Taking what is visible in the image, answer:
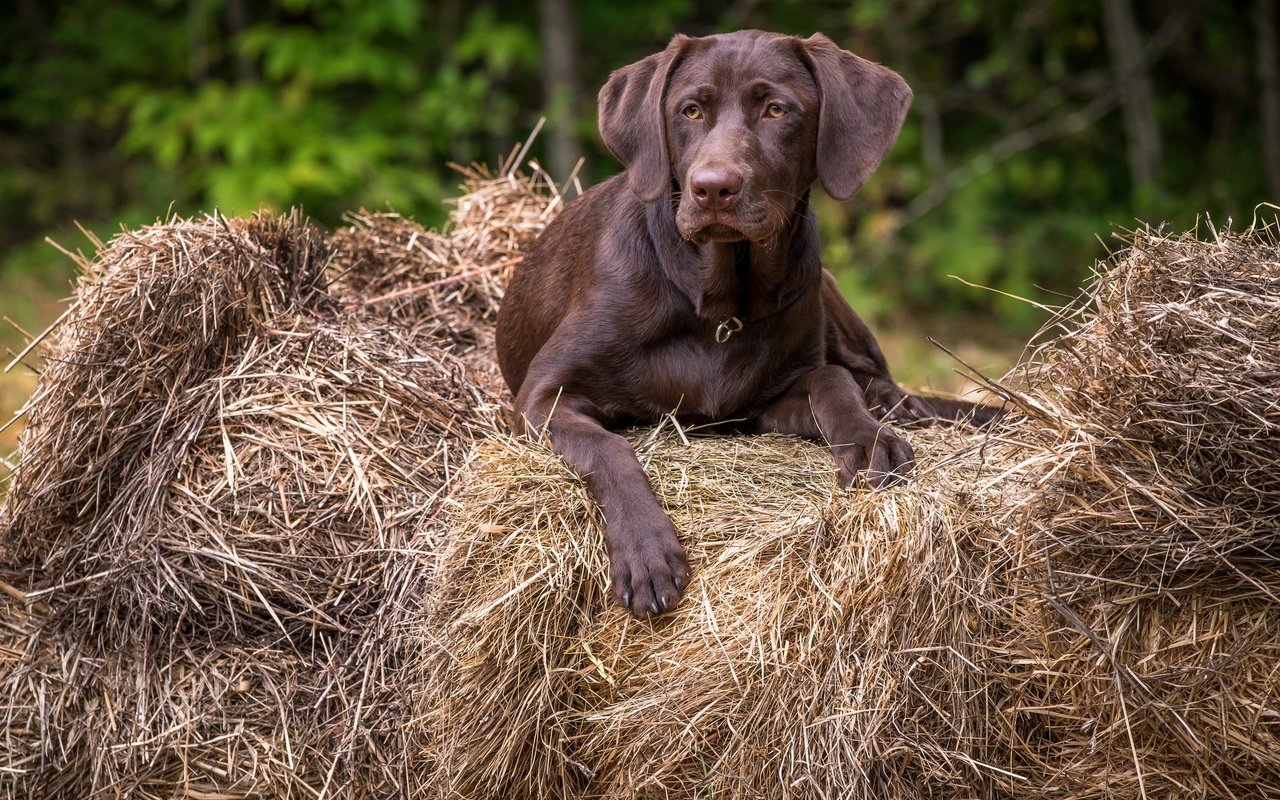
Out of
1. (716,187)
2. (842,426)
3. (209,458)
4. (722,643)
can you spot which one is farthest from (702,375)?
(209,458)

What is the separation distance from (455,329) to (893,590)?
2273mm

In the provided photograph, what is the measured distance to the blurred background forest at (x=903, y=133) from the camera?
9.26 meters

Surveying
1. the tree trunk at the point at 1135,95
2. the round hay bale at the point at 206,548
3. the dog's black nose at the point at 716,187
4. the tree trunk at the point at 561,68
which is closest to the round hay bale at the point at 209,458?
the round hay bale at the point at 206,548

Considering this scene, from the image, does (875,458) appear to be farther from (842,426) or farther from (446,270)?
(446,270)

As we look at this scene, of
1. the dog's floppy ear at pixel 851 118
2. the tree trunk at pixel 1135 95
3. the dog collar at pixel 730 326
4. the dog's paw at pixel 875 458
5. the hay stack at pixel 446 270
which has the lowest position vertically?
the tree trunk at pixel 1135 95

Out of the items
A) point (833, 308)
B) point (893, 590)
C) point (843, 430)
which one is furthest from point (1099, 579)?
point (833, 308)

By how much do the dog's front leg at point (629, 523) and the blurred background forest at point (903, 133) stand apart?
5.49m

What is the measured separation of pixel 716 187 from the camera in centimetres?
306

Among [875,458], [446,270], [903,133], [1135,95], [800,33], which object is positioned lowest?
[903,133]

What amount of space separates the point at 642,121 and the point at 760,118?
345 millimetres

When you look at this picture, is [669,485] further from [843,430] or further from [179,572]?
[179,572]

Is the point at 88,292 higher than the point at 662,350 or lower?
higher

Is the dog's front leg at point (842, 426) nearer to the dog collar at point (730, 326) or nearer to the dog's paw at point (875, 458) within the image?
the dog's paw at point (875, 458)

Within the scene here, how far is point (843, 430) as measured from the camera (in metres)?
3.26
